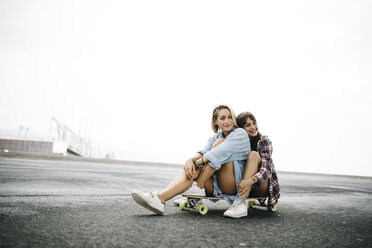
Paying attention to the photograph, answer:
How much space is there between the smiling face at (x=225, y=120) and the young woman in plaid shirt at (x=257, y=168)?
0.23 meters

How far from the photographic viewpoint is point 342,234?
2.14 meters

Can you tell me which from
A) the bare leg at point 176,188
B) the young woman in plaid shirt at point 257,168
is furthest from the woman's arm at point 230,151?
the bare leg at point 176,188

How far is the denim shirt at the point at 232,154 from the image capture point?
2613 mm

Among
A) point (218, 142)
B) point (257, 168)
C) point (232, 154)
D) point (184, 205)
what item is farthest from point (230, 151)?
point (184, 205)

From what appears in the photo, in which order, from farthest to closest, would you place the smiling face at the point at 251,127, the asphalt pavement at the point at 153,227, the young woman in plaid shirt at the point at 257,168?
the smiling face at the point at 251,127, the young woman in plaid shirt at the point at 257,168, the asphalt pavement at the point at 153,227

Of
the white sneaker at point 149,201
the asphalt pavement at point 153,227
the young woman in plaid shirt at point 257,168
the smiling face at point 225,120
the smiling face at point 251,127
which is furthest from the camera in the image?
the smiling face at point 251,127

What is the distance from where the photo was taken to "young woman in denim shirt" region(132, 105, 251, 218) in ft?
8.45

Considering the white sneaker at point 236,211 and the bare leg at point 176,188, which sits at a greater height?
the bare leg at point 176,188

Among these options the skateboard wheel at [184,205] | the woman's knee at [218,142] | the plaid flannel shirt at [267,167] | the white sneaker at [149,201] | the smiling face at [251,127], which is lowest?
the skateboard wheel at [184,205]

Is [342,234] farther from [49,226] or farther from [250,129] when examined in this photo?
[49,226]

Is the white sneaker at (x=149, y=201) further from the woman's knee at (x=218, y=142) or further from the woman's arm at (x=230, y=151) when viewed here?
the woman's knee at (x=218, y=142)

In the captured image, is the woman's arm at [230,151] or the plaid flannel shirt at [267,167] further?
the plaid flannel shirt at [267,167]

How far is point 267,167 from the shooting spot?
112 inches

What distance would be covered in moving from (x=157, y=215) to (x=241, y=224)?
31.4 inches
